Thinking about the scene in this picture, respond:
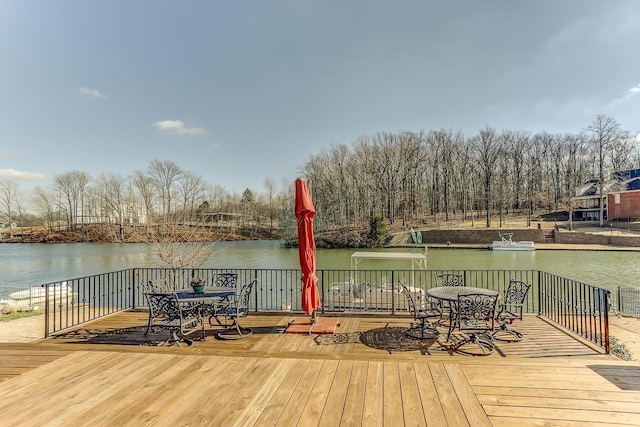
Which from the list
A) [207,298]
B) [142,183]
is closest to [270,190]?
[142,183]

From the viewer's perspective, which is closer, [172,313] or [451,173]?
[172,313]

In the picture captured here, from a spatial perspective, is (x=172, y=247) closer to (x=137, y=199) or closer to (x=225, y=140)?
(x=225, y=140)

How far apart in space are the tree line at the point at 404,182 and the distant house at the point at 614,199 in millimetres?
1856

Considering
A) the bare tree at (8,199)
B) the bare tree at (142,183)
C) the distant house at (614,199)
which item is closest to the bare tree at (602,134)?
the distant house at (614,199)

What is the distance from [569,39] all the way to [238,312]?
50.7 feet

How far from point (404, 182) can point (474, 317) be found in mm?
39180

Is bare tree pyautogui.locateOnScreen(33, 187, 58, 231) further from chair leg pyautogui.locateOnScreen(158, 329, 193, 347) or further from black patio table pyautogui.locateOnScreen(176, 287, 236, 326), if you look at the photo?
chair leg pyautogui.locateOnScreen(158, 329, 193, 347)

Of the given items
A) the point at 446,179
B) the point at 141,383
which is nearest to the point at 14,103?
the point at 141,383

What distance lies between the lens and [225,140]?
28078 millimetres

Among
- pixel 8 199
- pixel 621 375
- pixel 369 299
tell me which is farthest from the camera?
pixel 8 199

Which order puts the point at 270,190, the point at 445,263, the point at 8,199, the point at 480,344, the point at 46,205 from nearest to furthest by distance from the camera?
the point at 480,344
the point at 445,263
the point at 8,199
the point at 46,205
the point at 270,190

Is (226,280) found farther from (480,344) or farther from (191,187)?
(191,187)

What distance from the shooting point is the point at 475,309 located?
4.29 metres

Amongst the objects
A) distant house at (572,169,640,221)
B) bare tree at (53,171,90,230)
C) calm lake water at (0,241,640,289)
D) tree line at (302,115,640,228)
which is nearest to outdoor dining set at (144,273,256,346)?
calm lake water at (0,241,640,289)
